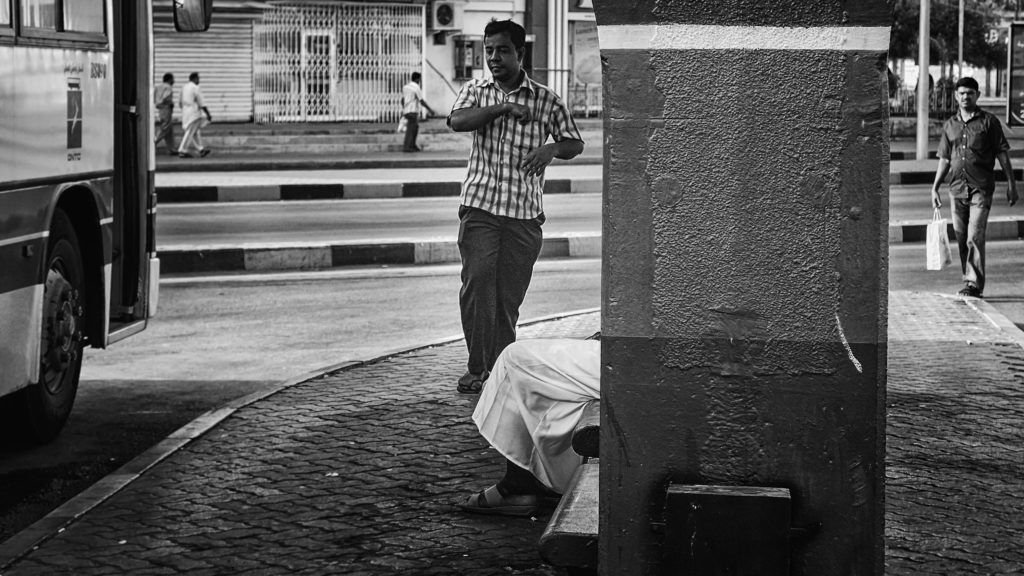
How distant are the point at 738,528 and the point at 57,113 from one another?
15.4ft

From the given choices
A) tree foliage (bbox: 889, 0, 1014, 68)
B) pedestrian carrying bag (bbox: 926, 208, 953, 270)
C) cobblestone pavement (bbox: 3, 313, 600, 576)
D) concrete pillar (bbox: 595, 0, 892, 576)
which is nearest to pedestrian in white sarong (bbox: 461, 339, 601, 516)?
cobblestone pavement (bbox: 3, 313, 600, 576)

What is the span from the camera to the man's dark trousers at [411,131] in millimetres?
28797

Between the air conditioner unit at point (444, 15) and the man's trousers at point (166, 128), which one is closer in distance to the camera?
the man's trousers at point (166, 128)

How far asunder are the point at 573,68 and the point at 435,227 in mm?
22195

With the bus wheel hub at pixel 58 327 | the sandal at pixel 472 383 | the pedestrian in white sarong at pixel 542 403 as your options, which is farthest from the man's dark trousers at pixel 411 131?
the pedestrian in white sarong at pixel 542 403

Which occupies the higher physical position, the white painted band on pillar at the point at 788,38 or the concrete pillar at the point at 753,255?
the white painted band on pillar at the point at 788,38

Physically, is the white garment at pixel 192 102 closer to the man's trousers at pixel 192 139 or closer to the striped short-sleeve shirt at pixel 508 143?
the man's trousers at pixel 192 139

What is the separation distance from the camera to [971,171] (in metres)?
11.8

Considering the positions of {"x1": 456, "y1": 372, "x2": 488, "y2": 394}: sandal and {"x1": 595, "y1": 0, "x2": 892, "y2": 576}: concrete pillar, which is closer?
{"x1": 595, "y1": 0, "x2": 892, "y2": 576}: concrete pillar

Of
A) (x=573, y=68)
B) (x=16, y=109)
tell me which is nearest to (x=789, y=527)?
(x=16, y=109)

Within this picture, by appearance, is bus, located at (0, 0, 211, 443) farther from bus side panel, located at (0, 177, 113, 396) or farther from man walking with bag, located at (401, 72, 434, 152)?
man walking with bag, located at (401, 72, 434, 152)

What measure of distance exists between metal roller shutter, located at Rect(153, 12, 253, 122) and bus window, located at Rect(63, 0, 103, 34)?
83.4ft

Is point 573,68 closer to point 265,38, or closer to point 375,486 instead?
point 265,38

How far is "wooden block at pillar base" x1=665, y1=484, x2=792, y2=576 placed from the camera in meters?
2.98
